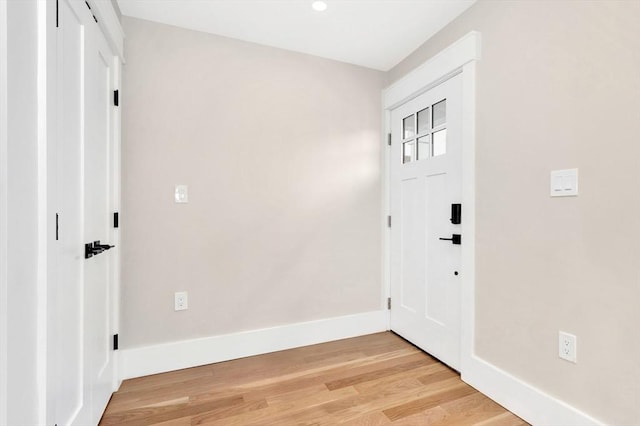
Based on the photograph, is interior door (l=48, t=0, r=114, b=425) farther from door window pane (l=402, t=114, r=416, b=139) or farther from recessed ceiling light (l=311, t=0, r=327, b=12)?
door window pane (l=402, t=114, r=416, b=139)

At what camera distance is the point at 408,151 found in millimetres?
2641

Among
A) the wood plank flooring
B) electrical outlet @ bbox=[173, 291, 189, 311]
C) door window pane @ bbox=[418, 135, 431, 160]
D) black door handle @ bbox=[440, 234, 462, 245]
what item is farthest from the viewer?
door window pane @ bbox=[418, 135, 431, 160]

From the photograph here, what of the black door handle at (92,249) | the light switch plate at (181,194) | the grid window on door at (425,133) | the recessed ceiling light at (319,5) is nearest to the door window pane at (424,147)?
the grid window on door at (425,133)

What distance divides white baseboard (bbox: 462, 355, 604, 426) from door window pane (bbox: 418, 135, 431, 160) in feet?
4.78

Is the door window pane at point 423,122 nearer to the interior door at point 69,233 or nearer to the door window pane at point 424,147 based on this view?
the door window pane at point 424,147

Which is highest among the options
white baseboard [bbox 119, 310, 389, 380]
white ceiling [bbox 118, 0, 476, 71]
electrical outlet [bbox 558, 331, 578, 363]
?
white ceiling [bbox 118, 0, 476, 71]

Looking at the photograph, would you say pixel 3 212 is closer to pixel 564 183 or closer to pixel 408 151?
pixel 564 183

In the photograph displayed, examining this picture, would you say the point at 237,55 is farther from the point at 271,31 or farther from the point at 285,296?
the point at 285,296

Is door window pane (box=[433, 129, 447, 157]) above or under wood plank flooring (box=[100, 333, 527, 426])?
above

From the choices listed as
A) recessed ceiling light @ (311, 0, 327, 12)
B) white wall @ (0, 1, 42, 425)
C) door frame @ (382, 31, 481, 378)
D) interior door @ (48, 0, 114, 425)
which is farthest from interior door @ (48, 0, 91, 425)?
door frame @ (382, 31, 481, 378)

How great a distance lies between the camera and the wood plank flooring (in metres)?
1.65

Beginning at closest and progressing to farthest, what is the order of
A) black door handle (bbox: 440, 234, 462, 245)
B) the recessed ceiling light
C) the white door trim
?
1. the white door trim
2. the recessed ceiling light
3. black door handle (bbox: 440, 234, 462, 245)

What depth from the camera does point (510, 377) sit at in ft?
5.64

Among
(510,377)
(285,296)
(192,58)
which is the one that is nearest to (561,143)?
(510,377)
